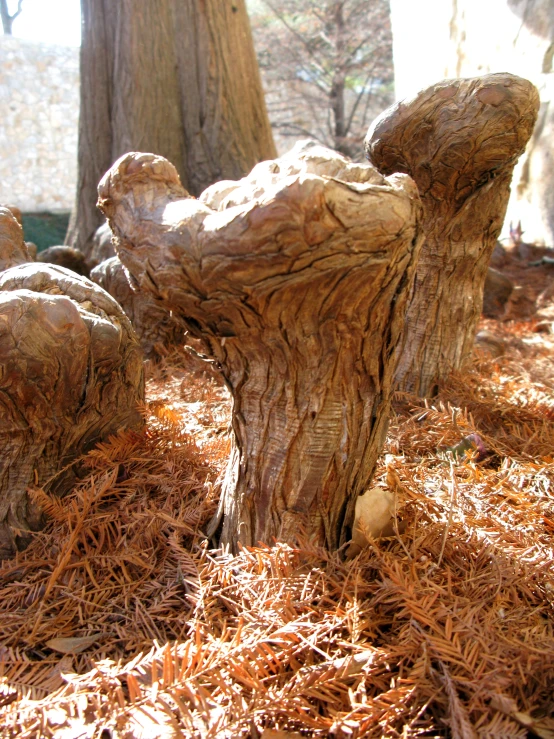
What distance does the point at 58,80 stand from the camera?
10258 mm

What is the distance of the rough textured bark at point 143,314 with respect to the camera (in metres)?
2.53

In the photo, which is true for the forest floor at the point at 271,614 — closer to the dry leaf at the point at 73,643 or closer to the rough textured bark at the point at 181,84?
the dry leaf at the point at 73,643

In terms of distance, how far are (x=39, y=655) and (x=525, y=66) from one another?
5155mm

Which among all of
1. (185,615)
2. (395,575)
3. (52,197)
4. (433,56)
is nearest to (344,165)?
(395,575)

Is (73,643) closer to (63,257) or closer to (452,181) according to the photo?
(452,181)

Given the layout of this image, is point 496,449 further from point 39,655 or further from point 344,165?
point 39,655

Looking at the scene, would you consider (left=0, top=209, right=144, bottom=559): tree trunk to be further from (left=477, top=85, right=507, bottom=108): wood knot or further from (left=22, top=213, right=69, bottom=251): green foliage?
(left=22, top=213, right=69, bottom=251): green foliage

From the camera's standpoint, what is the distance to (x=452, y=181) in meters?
1.68

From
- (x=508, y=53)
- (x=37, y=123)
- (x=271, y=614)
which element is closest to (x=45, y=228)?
(x=37, y=123)

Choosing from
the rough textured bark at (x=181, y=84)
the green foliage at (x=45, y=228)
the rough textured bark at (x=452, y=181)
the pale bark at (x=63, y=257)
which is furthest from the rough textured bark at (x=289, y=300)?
the green foliage at (x=45, y=228)

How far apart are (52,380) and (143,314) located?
139 cm

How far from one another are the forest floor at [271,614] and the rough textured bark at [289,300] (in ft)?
0.39

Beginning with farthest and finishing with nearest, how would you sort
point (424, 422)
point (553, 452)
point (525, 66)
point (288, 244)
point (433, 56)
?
1. point (433, 56)
2. point (525, 66)
3. point (424, 422)
4. point (553, 452)
5. point (288, 244)

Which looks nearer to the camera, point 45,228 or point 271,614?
point 271,614
